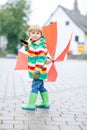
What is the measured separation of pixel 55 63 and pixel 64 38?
50cm

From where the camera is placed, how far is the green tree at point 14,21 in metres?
80.2

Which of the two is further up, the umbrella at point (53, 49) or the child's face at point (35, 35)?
the child's face at point (35, 35)

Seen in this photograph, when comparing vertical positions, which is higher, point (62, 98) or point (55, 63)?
point (55, 63)

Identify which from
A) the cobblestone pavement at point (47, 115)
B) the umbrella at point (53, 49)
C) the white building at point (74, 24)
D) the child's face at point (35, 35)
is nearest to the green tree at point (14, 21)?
the white building at point (74, 24)

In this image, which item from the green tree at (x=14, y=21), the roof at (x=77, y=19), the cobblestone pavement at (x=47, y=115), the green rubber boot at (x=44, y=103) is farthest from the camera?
the green tree at (x=14, y=21)

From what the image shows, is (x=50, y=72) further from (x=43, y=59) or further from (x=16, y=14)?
(x=16, y=14)

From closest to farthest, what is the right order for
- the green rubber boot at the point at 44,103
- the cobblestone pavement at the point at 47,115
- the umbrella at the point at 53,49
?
the cobblestone pavement at the point at 47,115 < the green rubber boot at the point at 44,103 < the umbrella at the point at 53,49

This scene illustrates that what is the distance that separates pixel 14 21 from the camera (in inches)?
3182

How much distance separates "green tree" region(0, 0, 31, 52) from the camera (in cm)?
8019

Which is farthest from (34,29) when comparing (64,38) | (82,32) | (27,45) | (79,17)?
(79,17)

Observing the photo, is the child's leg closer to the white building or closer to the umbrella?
the umbrella

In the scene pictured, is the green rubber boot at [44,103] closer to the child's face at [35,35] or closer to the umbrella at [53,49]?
the umbrella at [53,49]

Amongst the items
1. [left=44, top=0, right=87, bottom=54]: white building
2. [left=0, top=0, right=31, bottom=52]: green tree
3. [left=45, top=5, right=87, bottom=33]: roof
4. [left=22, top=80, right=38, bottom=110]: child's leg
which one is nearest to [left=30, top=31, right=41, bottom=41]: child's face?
[left=22, top=80, right=38, bottom=110]: child's leg

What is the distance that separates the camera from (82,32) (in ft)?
234
